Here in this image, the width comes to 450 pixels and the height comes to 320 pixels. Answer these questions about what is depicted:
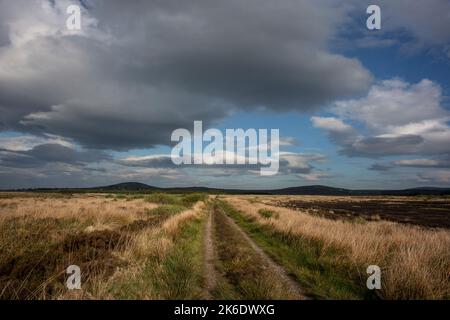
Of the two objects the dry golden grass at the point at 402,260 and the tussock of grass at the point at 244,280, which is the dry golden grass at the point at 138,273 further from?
the dry golden grass at the point at 402,260

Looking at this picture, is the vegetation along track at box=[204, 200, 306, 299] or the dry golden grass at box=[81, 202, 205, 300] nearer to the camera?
the dry golden grass at box=[81, 202, 205, 300]

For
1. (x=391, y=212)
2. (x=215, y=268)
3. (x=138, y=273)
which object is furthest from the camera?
(x=391, y=212)

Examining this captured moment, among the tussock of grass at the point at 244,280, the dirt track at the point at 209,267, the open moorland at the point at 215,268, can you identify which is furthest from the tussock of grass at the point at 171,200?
the tussock of grass at the point at 244,280

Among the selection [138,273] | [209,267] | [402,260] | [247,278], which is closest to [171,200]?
[209,267]

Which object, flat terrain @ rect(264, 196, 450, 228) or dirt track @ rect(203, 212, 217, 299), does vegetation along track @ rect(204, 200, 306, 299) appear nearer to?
dirt track @ rect(203, 212, 217, 299)

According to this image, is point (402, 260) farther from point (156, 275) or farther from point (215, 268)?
point (156, 275)

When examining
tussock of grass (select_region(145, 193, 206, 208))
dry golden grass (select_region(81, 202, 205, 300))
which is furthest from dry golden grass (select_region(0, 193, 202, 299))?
tussock of grass (select_region(145, 193, 206, 208))

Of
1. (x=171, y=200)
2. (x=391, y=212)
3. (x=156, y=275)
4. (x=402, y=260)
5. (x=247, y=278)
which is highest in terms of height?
(x=402, y=260)

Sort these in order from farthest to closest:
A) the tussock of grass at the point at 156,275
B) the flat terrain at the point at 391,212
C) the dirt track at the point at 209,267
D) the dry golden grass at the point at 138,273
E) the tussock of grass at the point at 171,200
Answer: the tussock of grass at the point at 171,200 → the flat terrain at the point at 391,212 → the dirt track at the point at 209,267 → the tussock of grass at the point at 156,275 → the dry golden grass at the point at 138,273

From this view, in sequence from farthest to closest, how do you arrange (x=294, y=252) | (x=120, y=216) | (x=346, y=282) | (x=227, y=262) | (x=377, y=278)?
(x=120, y=216)
(x=294, y=252)
(x=227, y=262)
(x=346, y=282)
(x=377, y=278)

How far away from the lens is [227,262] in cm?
1078

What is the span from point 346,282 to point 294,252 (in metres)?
4.17
